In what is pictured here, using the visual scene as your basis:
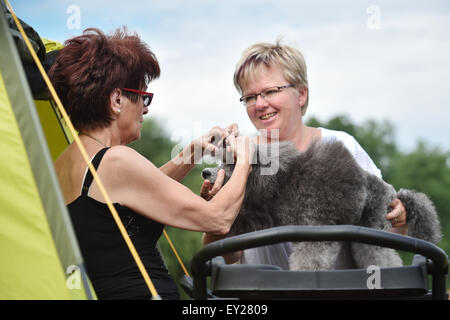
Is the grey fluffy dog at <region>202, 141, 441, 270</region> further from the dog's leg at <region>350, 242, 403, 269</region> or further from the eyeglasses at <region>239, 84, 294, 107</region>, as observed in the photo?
the eyeglasses at <region>239, 84, 294, 107</region>

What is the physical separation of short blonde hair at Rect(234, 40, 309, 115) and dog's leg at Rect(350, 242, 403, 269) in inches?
32.8

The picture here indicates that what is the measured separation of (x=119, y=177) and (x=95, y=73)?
44 centimetres

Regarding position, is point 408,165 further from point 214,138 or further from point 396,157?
point 214,138

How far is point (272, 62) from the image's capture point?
2422 millimetres

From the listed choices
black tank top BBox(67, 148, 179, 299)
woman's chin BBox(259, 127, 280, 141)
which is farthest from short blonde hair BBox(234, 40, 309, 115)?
black tank top BBox(67, 148, 179, 299)

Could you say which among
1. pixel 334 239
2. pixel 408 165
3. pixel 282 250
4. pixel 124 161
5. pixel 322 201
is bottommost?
pixel 282 250

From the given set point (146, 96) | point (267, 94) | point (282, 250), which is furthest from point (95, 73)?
point (282, 250)

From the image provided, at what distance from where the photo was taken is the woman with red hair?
1922 millimetres

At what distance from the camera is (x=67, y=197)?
198 cm

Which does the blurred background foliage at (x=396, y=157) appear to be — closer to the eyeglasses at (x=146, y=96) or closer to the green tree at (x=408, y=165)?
the green tree at (x=408, y=165)

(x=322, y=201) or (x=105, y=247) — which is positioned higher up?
(x=322, y=201)
